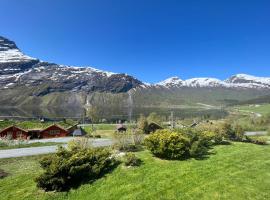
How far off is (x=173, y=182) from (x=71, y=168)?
6.55m

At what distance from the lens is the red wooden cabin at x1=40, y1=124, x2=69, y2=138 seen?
52844 millimetres

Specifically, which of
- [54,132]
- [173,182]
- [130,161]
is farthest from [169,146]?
[54,132]

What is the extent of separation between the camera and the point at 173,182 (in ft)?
49.5

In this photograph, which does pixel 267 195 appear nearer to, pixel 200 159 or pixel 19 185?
pixel 200 159

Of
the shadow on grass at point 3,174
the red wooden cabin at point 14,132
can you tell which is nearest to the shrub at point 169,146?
the shadow on grass at point 3,174

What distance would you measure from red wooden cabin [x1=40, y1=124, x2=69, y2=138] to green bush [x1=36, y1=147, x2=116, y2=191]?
3752 cm

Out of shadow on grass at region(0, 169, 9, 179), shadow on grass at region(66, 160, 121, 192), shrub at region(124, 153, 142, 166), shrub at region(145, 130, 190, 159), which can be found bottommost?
shadow on grass at region(0, 169, 9, 179)

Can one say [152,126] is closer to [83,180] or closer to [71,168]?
[83,180]

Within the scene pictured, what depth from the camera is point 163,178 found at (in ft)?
51.8

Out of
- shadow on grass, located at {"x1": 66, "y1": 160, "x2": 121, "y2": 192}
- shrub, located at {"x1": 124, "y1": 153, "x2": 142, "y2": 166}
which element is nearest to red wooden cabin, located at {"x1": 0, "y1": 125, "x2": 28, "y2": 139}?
shrub, located at {"x1": 124, "y1": 153, "x2": 142, "y2": 166}

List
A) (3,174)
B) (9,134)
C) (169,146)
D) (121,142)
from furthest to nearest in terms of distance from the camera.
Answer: (9,134)
(121,142)
(169,146)
(3,174)

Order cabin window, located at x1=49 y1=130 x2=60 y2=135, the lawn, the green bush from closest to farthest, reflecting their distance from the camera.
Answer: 1. the lawn
2. the green bush
3. cabin window, located at x1=49 y1=130 x2=60 y2=135

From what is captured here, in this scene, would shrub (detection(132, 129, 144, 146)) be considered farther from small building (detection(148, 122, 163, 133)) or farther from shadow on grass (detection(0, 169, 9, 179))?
small building (detection(148, 122, 163, 133))

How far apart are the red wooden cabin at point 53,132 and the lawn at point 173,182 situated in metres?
33.9
